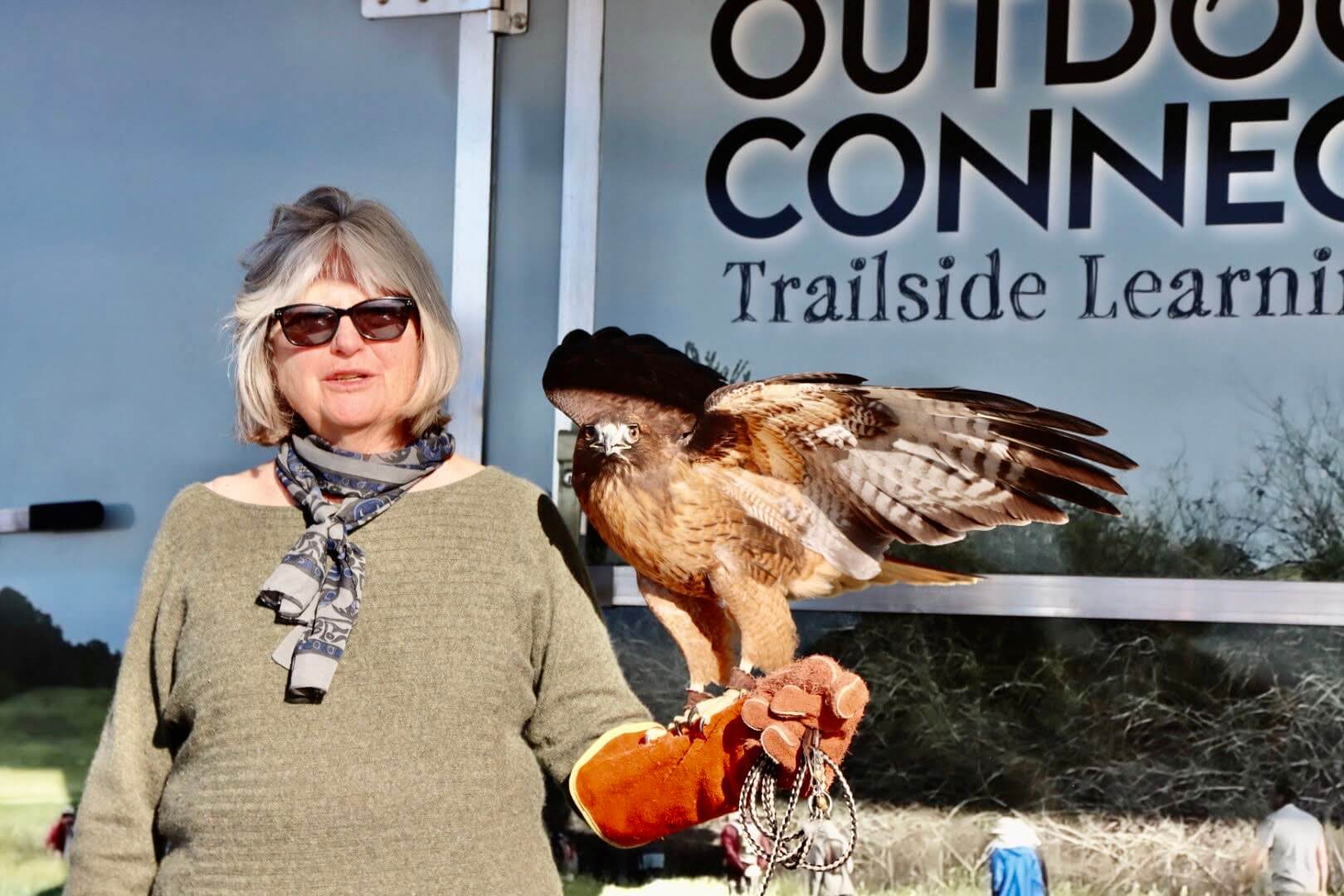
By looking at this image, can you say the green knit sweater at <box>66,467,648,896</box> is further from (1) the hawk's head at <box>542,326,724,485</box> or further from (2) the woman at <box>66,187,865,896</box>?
(1) the hawk's head at <box>542,326,724,485</box>

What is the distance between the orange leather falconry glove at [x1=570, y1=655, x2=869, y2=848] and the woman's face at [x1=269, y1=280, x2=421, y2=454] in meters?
0.49

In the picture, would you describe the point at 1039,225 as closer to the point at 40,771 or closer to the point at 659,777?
the point at 659,777

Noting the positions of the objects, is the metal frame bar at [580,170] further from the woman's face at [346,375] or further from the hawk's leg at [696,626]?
the woman's face at [346,375]

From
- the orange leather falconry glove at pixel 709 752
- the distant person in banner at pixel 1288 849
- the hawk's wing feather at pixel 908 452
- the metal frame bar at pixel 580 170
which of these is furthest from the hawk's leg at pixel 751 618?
the distant person in banner at pixel 1288 849

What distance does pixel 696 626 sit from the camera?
6.96ft

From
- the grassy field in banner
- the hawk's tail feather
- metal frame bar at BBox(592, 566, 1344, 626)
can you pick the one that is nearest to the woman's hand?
the hawk's tail feather

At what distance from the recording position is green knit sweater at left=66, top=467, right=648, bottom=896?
1.67 m

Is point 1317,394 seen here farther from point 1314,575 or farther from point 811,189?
point 811,189

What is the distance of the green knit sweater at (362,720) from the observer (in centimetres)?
167

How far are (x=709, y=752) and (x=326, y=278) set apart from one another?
743 millimetres

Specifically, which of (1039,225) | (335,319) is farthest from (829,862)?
(335,319)

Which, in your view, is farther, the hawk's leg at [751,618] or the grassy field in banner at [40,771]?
the grassy field in banner at [40,771]

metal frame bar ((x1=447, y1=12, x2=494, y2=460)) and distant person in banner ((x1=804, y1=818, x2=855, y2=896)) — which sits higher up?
metal frame bar ((x1=447, y1=12, x2=494, y2=460))

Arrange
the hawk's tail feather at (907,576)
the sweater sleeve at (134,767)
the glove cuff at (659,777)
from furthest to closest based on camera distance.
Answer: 1. the hawk's tail feather at (907,576)
2. the sweater sleeve at (134,767)
3. the glove cuff at (659,777)
